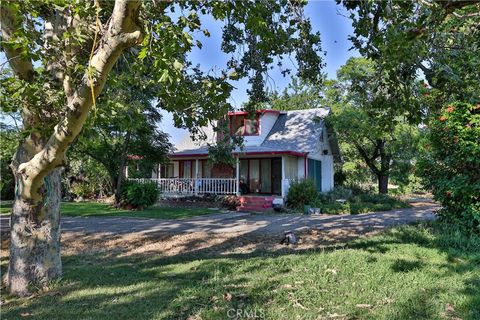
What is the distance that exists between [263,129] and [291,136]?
168cm

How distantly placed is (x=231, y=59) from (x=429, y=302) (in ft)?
20.0

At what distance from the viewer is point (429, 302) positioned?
14.0 ft

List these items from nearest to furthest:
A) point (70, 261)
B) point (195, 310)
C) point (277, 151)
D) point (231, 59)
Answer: point (195, 310) < point (70, 261) < point (231, 59) < point (277, 151)

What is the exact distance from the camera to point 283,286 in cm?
480

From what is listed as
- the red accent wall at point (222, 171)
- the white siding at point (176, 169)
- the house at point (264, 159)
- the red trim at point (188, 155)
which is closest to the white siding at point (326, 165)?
the house at point (264, 159)

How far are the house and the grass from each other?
12570mm

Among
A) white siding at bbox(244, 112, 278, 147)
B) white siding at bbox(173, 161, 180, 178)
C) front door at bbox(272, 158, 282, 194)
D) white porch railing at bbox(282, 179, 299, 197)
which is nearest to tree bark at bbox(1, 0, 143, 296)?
white porch railing at bbox(282, 179, 299, 197)

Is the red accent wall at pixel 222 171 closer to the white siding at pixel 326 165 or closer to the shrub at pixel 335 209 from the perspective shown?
the white siding at pixel 326 165

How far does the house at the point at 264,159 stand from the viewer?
20203 mm

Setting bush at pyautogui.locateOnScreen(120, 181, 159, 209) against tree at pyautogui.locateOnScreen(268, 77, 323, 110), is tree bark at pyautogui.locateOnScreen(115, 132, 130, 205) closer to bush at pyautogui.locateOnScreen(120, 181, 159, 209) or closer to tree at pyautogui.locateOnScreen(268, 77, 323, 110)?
bush at pyautogui.locateOnScreen(120, 181, 159, 209)

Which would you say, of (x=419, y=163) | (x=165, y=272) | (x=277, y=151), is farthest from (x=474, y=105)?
(x=277, y=151)

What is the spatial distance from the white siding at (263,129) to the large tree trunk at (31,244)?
1609cm

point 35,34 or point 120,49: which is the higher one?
point 35,34

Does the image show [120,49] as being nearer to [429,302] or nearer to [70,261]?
[429,302]
